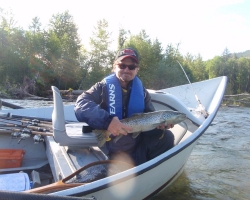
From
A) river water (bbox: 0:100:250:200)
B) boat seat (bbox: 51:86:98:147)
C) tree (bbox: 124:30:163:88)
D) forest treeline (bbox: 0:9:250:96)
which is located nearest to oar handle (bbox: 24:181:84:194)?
boat seat (bbox: 51:86:98:147)

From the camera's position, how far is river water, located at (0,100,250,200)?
405cm

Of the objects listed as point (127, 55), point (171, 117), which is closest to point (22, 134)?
point (127, 55)

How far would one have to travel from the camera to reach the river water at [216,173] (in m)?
4.05

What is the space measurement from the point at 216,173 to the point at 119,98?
2.78 metres

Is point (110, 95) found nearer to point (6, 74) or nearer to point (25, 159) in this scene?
point (25, 159)

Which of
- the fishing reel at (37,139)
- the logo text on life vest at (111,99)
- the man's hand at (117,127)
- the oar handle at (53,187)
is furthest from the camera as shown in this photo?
the fishing reel at (37,139)

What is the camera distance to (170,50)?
37656 mm

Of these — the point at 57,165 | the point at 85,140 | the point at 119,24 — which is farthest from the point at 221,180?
the point at 119,24

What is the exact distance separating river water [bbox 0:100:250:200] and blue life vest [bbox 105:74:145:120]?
4.37ft

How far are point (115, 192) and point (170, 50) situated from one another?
3654cm

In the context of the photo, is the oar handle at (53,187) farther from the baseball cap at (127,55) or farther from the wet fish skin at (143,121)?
the baseball cap at (127,55)

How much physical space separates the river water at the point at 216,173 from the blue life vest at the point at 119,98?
133cm

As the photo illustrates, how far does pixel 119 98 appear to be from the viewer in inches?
119

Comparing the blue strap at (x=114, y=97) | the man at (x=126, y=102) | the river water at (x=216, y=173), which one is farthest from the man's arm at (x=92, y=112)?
the river water at (x=216, y=173)
